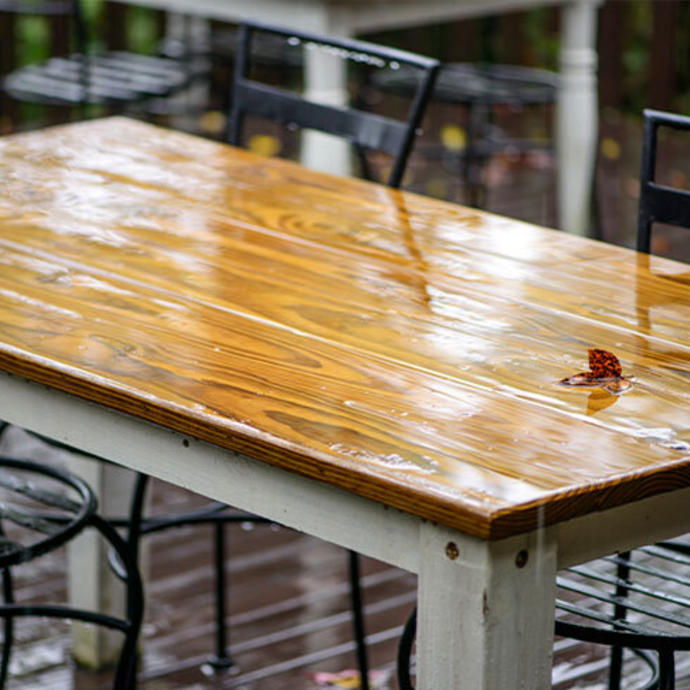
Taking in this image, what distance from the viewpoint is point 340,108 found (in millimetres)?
2420

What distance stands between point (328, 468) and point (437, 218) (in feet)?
2.85

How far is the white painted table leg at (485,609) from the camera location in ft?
3.69

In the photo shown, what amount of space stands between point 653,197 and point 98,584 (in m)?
1.15

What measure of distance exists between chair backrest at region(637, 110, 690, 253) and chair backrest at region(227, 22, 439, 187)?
0.39 metres

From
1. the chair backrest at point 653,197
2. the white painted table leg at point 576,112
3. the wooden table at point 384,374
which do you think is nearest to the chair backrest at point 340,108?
the wooden table at point 384,374

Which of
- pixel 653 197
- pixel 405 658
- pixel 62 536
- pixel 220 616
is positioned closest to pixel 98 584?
pixel 220 616

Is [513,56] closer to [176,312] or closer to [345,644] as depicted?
[345,644]

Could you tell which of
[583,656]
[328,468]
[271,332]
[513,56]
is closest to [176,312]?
[271,332]

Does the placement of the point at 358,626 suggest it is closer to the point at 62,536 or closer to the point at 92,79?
the point at 62,536

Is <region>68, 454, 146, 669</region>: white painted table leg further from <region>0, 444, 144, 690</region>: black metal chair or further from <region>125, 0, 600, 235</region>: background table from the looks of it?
<region>125, 0, 600, 235</region>: background table

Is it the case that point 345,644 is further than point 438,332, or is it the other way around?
point 345,644

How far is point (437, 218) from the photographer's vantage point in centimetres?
200

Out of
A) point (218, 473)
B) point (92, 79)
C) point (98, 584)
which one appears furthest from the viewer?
point (92, 79)

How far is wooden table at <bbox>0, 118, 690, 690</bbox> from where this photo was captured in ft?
3.78
